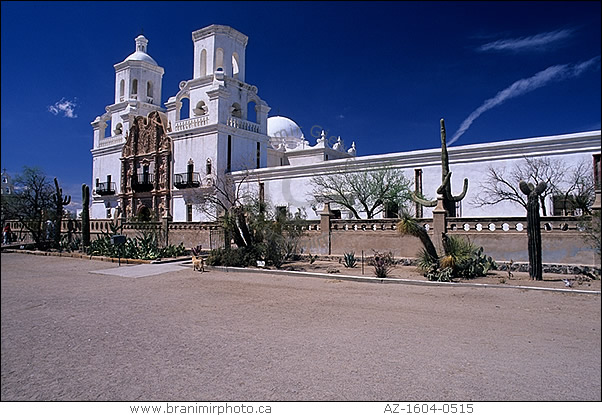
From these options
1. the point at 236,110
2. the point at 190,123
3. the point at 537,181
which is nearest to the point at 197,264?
the point at 537,181

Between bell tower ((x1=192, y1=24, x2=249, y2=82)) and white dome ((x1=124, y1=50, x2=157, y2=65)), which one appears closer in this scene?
bell tower ((x1=192, y1=24, x2=249, y2=82))

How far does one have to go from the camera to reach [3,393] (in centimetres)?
229

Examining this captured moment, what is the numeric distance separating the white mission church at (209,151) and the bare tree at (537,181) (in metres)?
0.80

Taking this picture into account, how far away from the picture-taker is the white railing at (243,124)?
3383 centimetres

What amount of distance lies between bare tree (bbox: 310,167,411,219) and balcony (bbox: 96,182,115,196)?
83.8ft

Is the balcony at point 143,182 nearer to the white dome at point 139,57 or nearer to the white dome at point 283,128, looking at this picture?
the white dome at point 139,57

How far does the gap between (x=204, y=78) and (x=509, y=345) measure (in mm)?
34321

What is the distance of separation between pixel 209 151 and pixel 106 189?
15.3 meters

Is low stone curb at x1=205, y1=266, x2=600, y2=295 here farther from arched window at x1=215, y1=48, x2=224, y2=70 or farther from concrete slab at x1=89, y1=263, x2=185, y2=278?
arched window at x1=215, y1=48, x2=224, y2=70

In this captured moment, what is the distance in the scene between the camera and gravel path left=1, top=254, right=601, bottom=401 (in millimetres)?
3523

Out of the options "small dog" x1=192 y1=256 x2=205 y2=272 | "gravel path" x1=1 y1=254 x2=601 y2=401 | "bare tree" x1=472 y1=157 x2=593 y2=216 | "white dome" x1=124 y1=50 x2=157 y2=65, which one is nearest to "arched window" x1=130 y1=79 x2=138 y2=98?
"white dome" x1=124 y1=50 x2=157 y2=65

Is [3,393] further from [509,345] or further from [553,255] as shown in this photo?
[553,255]

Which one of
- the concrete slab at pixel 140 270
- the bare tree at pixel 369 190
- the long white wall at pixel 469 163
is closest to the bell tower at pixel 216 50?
the long white wall at pixel 469 163
